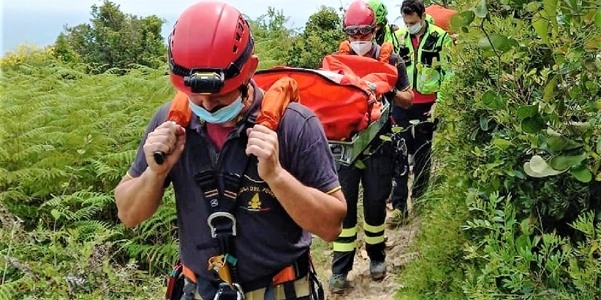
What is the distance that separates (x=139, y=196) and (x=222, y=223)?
1.04 ft

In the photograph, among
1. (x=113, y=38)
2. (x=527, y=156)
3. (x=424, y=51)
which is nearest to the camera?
(x=527, y=156)

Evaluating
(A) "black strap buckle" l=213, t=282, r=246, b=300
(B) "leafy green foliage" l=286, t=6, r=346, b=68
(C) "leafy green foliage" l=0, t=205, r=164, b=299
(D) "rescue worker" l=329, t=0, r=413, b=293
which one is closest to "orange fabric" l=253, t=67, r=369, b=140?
(D) "rescue worker" l=329, t=0, r=413, b=293

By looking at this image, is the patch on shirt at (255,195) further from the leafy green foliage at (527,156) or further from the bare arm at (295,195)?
the leafy green foliage at (527,156)

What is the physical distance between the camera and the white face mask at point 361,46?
5.14 metres

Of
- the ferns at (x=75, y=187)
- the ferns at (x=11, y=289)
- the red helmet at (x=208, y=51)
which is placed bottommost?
the ferns at (x=75, y=187)

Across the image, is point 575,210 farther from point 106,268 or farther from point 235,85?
point 106,268

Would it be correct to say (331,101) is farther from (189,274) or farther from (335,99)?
(189,274)

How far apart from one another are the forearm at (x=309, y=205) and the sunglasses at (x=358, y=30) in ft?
9.79

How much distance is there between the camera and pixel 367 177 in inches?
197

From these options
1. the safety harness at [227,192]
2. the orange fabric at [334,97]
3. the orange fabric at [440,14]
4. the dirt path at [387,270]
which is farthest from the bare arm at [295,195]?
the orange fabric at [440,14]

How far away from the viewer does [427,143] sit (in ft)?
21.6

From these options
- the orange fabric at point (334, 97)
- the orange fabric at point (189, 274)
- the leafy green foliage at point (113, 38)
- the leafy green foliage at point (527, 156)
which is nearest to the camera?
the leafy green foliage at point (527, 156)

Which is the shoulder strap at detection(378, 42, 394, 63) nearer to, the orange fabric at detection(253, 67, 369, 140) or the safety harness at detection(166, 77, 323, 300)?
the orange fabric at detection(253, 67, 369, 140)

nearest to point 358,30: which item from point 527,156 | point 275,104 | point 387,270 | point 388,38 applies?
point 388,38
